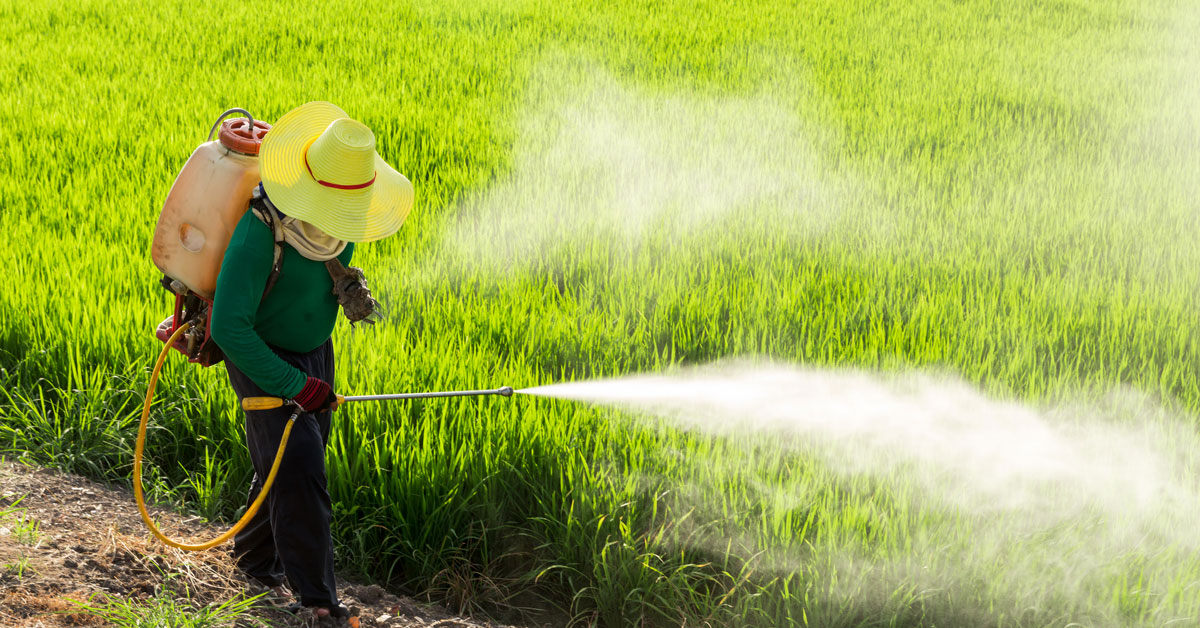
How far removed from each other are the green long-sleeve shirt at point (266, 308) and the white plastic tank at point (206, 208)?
53 millimetres

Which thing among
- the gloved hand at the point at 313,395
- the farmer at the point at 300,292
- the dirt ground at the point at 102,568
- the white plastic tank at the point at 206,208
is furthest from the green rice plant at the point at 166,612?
the white plastic tank at the point at 206,208

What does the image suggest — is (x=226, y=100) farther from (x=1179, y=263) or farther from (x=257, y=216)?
(x=1179, y=263)

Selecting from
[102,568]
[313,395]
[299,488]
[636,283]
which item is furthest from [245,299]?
[636,283]

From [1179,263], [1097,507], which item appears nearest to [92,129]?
[1097,507]

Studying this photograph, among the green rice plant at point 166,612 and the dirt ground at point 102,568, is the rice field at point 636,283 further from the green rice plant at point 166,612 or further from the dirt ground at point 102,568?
the green rice plant at point 166,612

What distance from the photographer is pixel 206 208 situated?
1900 mm

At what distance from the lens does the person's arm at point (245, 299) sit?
185cm

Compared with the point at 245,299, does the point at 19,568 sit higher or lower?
lower

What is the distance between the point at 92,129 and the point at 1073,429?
5524 mm

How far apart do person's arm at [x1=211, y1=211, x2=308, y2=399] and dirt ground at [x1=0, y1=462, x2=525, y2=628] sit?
24.6 inches

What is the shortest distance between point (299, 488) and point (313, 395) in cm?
24

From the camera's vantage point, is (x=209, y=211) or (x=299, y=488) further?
(x=299, y=488)

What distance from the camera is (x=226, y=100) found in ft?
21.1

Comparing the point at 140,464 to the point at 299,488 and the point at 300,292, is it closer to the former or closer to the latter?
the point at 299,488
